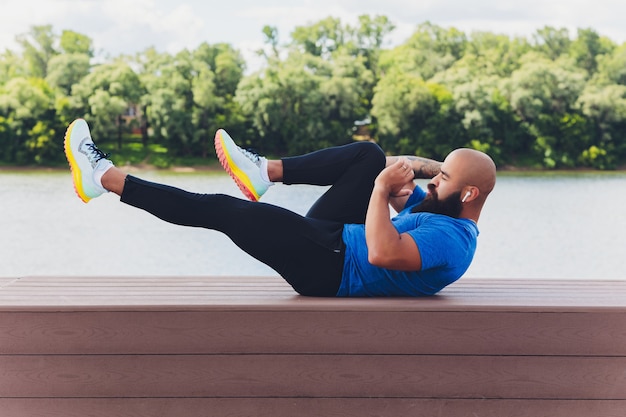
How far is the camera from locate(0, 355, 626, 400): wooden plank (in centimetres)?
237

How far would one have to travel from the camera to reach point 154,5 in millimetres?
46812

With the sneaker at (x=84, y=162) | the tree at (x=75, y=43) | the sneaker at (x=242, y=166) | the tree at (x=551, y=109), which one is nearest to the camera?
the sneaker at (x=84, y=162)

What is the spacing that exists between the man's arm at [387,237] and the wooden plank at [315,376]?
0.26 meters

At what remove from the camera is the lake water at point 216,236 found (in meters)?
13.8

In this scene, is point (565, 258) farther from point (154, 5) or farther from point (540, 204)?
point (154, 5)

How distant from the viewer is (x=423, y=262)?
2.40 m

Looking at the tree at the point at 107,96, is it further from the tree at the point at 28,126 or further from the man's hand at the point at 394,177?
the man's hand at the point at 394,177

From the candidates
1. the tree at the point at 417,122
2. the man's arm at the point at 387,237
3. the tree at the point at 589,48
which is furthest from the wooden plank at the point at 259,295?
the tree at the point at 589,48

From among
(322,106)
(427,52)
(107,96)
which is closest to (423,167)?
(322,106)

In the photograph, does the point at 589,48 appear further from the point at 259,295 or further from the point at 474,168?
the point at 259,295

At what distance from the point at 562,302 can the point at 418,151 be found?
2797 cm

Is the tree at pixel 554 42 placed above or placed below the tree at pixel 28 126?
above

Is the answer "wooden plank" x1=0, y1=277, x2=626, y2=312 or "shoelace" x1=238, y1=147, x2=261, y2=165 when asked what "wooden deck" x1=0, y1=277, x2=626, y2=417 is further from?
"shoelace" x1=238, y1=147, x2=261, y2=165

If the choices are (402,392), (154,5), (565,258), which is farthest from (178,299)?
(154,5)
